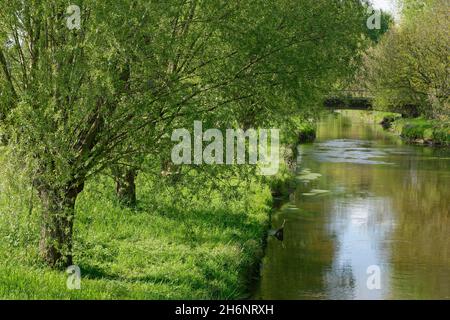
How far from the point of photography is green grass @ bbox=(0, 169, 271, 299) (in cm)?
1230

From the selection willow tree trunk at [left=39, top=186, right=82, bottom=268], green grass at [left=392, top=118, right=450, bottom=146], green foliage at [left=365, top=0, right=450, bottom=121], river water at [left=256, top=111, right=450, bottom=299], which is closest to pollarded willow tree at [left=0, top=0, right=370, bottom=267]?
willow tree trunk at [left=39, top=186, right=82, bottom=268]

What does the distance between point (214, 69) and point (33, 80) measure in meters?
3.87

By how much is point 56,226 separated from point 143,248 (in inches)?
156

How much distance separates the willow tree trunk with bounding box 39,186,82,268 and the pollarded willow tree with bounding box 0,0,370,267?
0.03 meters

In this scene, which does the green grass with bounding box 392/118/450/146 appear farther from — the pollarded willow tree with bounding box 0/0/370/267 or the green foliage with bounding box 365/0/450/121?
the pollarded willow tree with bounding box 0/0/370/267

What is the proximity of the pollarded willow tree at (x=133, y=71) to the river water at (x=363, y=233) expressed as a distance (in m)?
5.40

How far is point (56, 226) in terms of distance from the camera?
535 inches

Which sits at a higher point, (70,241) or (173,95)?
(173,95)

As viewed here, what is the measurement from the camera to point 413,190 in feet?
110

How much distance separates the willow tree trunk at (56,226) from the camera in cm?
1284

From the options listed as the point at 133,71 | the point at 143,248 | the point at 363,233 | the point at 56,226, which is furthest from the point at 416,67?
the point at 56,226

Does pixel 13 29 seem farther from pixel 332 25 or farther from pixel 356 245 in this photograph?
pixel 356 245

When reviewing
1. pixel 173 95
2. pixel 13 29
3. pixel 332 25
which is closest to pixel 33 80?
pixel 13 29

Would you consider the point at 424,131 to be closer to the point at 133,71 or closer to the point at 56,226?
the point at 133,71
